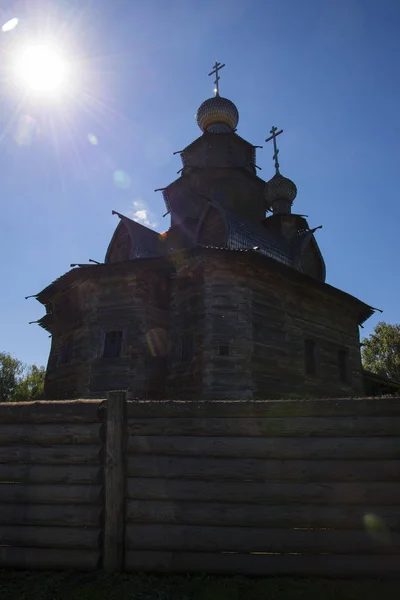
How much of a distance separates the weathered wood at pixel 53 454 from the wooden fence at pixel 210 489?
0.03 feet

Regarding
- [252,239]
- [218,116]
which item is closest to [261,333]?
[252,239]

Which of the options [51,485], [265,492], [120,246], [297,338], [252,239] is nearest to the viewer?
[265,492]

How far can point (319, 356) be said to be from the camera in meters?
16.0

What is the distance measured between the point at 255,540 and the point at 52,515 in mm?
2010

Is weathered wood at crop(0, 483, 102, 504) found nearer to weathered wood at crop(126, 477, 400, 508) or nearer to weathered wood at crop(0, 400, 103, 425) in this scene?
weathered wood at crop(126, 477, 400, 508)

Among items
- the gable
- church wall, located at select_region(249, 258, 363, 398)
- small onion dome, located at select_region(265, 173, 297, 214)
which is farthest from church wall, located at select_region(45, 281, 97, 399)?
small onion dome, located at select_region(265, 173, 297, 214)

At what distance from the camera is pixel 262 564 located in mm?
3617

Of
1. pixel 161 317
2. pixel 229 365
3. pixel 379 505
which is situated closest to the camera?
pixel 379 505

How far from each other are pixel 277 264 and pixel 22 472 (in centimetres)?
1187

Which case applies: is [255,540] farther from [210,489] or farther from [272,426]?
[272,426]

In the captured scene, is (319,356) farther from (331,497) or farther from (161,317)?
(331,497)

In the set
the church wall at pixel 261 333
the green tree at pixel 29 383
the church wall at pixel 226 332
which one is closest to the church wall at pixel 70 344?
the church wall at pixel 226 332

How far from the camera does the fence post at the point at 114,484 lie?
12.4 ft

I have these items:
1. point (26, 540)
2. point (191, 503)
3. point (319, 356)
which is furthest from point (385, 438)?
point (319, 356)
